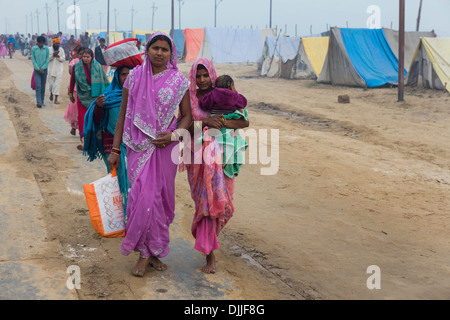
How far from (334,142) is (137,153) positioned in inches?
260

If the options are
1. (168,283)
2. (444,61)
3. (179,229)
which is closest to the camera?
(168,283)

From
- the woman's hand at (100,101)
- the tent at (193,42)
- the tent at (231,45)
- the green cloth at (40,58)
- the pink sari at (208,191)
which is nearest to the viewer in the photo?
the pink sari at (208,191)

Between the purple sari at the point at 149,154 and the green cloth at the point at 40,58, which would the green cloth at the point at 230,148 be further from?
the green cloth at the point at 40,58

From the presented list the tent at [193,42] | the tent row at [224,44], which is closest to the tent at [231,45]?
the tent row at [224,44]

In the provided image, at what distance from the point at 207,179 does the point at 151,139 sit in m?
0.49

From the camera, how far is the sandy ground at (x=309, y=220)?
402cm

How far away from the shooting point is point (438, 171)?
793 cm

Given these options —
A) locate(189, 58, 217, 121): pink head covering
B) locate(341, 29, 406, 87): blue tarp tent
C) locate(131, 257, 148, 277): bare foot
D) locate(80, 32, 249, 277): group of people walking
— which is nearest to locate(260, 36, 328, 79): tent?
locate(341, 29, 406, 87): blue tarp tent

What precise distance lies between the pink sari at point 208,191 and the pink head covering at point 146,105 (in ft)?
0.77

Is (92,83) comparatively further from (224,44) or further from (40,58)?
(224,44)

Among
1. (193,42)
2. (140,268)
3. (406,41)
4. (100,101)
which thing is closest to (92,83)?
(100,101)
